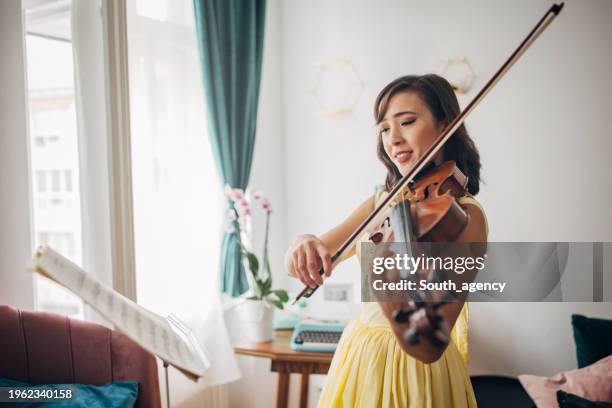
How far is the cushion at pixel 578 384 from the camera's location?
1.42m

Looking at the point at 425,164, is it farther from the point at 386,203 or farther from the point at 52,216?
the point at 52,216

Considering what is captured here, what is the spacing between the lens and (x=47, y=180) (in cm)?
209

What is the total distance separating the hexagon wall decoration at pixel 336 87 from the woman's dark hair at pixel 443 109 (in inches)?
41.6

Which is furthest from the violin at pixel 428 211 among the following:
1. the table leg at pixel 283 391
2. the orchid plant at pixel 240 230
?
the table leg at pixel 283 391

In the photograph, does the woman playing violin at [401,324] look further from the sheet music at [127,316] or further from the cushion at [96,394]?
the cushion at [96,394]

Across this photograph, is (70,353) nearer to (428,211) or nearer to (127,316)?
(127,316)

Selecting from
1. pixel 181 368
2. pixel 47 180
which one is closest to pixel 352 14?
pixel 47 180

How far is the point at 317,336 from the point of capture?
1.82 meters

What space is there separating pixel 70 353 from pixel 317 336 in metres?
0.81

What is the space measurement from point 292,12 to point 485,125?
98 centimetres

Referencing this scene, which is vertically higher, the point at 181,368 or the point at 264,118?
the point at 264,118

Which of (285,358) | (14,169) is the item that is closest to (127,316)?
(14,169)

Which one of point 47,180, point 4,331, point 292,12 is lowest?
point 4,331

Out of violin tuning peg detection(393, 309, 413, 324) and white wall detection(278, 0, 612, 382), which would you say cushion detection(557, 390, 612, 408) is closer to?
white wall detection(278, 0, 612, 382)
